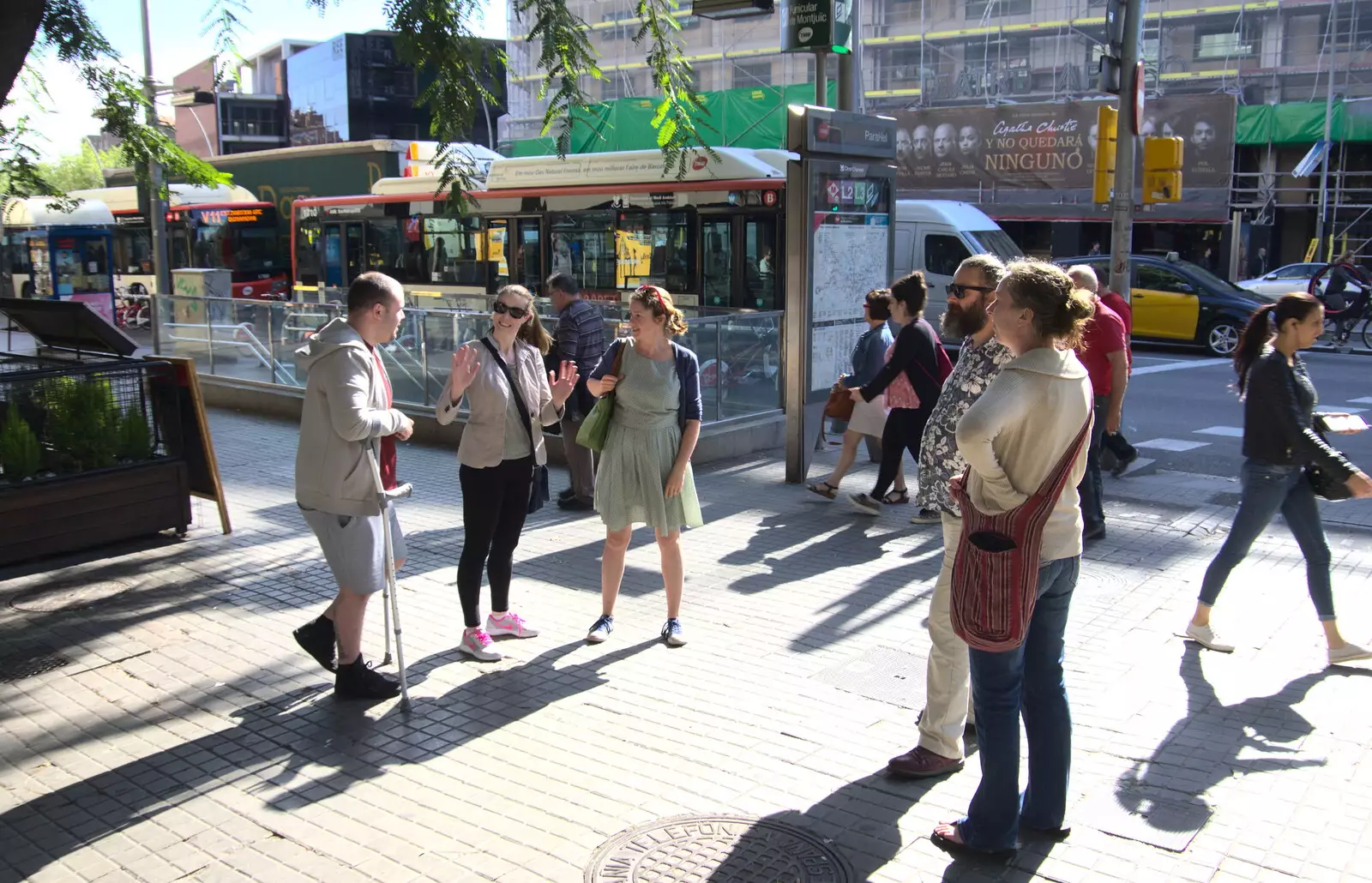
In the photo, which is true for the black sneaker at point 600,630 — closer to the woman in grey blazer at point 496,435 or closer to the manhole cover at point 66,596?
the woman in grey blazer at point 496,435

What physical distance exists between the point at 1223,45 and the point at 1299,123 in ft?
11.4

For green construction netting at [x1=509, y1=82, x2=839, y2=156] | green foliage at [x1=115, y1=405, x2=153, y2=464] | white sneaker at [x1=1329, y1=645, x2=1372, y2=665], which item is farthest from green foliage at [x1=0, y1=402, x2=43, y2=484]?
green construction netting at [x1=509, y1=82, x2=839, y2=156]

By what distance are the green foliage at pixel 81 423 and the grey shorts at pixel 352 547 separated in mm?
3134

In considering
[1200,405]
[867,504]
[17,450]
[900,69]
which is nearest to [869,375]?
[867,504]

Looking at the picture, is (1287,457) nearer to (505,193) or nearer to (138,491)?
(138,491)

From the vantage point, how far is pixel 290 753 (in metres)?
4.79

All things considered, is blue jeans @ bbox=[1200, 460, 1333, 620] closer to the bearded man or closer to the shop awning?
the bearded man

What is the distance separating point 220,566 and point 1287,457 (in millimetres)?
6100

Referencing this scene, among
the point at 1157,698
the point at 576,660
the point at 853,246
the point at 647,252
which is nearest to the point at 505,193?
the point at 647,252

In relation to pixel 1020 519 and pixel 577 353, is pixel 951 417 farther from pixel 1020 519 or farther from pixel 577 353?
pixel 577 353

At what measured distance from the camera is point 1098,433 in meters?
8.11

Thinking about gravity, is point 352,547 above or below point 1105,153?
below

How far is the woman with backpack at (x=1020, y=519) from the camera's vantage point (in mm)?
3527

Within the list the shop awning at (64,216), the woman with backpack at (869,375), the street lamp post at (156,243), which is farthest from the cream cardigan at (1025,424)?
the shop awning at (64,216)
